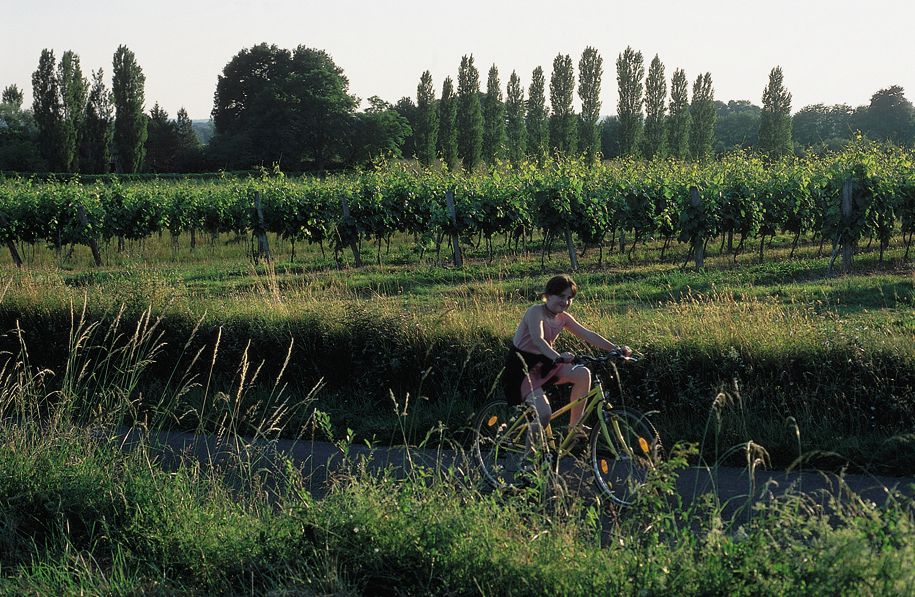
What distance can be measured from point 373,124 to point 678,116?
2250 centimetres

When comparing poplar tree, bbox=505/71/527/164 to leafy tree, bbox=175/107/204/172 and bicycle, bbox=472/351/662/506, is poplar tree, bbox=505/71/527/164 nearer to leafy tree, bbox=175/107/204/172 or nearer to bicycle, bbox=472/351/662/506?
leafy tree, bbox=175/107/204/172

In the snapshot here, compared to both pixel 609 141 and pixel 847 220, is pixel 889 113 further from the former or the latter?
pixel 847 220

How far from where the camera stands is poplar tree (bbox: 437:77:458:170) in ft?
199

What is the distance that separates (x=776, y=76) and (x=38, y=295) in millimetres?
52121

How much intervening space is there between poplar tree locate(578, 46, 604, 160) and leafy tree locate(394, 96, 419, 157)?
13.2 meters

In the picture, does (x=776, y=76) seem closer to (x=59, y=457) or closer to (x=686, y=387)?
(x=686, y=387)

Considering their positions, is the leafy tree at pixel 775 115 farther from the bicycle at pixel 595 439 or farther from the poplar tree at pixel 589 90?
the bicycle at pixel 595 439

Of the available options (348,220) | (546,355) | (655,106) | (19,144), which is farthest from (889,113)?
(546,355)

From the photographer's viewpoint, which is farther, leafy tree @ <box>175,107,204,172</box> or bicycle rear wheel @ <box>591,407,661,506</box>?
leafy tree @ <box>175,107,204,172</box>

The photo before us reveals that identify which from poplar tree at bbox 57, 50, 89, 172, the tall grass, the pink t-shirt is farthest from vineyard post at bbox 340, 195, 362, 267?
poplar tree at bbox 57, 50, 89, 172

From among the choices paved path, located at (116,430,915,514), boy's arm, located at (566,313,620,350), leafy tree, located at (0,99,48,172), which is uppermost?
leafy tree, located at (0,99,48,172)

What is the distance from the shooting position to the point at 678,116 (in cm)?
5725

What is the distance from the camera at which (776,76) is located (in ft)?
181

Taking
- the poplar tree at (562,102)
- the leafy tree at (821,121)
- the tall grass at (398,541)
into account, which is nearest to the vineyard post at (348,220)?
the tall grass at (398,541)
